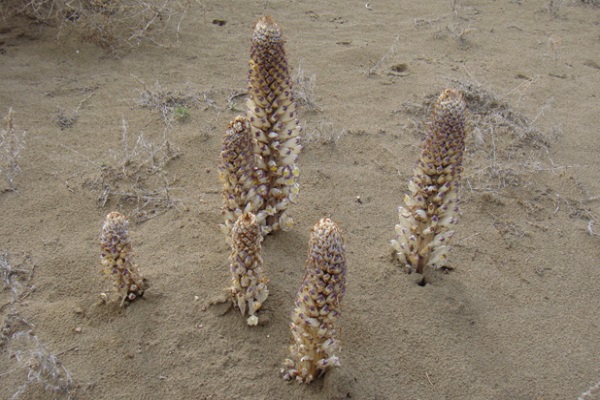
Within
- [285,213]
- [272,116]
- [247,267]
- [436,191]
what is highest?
[272,116]

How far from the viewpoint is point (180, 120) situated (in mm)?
4668

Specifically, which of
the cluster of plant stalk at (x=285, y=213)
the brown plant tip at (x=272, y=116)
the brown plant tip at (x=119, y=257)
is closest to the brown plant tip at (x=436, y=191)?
the cluster of plant stalk at (x=285, y=213)

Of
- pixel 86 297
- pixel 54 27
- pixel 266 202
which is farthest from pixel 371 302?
pixel 54 27

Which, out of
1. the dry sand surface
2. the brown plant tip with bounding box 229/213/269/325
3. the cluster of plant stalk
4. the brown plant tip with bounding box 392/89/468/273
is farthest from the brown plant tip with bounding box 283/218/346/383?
the brown plant tip with bounding box 392/89/468/273

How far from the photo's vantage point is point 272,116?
3002 mm

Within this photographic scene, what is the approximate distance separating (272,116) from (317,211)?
98 cm

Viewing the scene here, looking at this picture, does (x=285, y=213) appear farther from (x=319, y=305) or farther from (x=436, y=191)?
(x=319, y=305)

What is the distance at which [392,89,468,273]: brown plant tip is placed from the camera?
106 inches

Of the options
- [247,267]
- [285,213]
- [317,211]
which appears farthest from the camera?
[317,211]

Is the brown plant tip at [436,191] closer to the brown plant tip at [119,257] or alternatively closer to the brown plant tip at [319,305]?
the brown plant tip at [319,305]

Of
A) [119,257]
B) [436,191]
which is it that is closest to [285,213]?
[436,191]

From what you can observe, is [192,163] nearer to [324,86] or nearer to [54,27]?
[324,86]

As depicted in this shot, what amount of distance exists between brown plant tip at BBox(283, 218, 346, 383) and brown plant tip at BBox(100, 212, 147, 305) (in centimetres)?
91

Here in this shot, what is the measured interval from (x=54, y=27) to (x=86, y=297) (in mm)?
3820
